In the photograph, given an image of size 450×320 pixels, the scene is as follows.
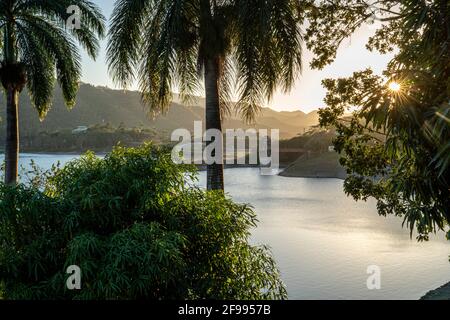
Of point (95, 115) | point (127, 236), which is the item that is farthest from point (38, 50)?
point (95, 115)

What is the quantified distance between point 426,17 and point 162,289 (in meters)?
6.22

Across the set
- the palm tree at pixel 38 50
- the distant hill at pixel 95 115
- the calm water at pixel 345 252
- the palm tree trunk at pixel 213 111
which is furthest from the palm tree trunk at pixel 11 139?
the distant hill at pixel 95 115

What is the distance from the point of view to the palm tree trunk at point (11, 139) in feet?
51.2

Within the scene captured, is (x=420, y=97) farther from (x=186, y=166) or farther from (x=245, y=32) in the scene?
(x=245, y=32)

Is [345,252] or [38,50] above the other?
[38,50]

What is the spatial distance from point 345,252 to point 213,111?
36.1 feet

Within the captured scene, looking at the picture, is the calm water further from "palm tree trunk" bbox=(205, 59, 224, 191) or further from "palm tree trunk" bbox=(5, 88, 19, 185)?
"palm tree trunk" bbox=(5, 88, 19, 185)

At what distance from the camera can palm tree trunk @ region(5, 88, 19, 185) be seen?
15.6m

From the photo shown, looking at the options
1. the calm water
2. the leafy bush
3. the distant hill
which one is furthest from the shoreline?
the distant hill

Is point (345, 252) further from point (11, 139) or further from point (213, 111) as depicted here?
point (11, 139)

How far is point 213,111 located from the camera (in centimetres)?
1280
